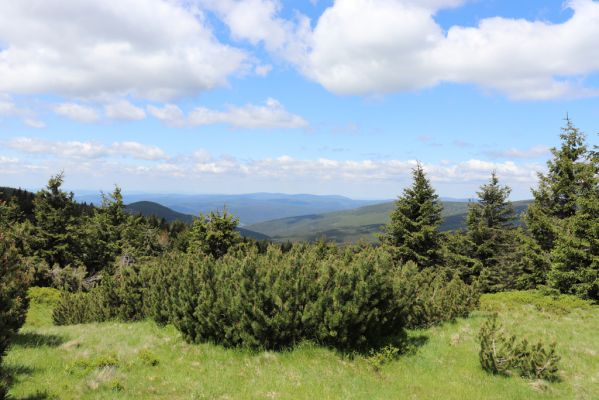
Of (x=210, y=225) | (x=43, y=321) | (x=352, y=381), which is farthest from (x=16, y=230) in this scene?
(x=352, y=381)

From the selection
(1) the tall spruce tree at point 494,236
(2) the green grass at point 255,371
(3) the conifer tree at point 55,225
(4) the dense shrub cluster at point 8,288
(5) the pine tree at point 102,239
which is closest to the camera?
(4) the dense shrub cluster at point 8,288


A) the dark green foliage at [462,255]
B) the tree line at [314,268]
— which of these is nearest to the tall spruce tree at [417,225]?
the tree line at [314,268]

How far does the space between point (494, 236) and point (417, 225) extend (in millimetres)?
11106

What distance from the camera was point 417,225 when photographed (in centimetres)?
3784

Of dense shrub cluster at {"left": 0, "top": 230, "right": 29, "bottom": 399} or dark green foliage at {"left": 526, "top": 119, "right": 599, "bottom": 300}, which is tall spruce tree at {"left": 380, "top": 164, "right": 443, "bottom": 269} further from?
dense shrub cluster at {"left": 0, "top": 230, "right": 29, "bottom": 399}

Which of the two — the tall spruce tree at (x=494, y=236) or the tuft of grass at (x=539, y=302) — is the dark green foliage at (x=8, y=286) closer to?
the tuft of grass at (x=539, y=302)

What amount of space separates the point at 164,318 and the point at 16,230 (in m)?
35.0

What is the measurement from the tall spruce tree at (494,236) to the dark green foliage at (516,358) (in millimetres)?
30710

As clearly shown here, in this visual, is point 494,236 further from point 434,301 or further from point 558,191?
point 434,301

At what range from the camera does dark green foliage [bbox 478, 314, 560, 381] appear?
1040cm

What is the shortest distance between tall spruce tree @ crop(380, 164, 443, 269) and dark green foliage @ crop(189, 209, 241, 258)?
50.9 feet

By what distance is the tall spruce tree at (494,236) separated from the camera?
4125 centimetres

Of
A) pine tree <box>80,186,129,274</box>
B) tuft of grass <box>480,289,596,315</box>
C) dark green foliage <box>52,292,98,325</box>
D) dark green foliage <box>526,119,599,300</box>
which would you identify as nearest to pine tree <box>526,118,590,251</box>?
dark green foliage <box>526,119,599,300</box>

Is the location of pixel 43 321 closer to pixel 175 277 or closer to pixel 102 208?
pixel 175 277
